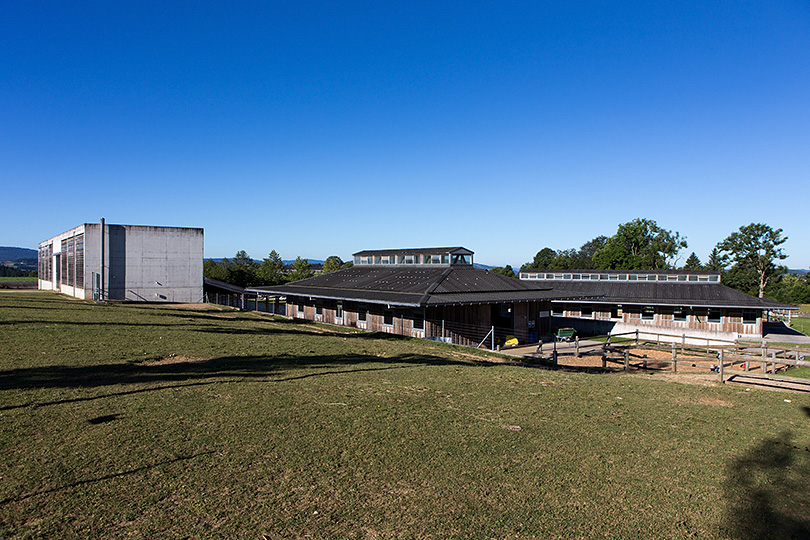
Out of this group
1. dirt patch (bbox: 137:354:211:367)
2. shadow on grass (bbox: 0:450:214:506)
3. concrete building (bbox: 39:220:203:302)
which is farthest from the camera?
concrete building (bbox: 39:220:203:302)

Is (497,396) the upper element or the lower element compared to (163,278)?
lower

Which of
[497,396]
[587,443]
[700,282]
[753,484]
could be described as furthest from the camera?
[700,282]

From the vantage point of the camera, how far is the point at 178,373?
12562 mm

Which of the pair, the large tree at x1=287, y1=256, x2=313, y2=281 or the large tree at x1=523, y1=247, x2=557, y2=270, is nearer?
the large tree at x1=287, y1=256, x2=313, y2=281

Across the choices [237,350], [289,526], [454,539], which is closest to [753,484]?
[454,539]

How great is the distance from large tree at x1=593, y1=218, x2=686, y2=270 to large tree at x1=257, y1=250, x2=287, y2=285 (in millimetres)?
60749

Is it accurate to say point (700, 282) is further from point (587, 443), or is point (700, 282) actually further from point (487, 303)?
point (587, 443)

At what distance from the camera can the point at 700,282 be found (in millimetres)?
43969

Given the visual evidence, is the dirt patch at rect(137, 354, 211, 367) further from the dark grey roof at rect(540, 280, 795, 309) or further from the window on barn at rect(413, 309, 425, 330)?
the dark grey roof at rect(540, 280, 795, 309)

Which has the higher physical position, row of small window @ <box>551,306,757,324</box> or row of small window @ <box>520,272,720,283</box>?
row of small window @ <box>520,272,720,283</box>

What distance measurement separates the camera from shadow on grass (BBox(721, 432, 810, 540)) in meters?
6.04

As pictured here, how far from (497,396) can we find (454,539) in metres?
7.35

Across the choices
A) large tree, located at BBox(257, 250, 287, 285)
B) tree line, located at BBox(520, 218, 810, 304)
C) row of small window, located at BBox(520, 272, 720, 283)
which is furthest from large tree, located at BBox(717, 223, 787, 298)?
large tree, located at BBox(257, 250, 287, 285)

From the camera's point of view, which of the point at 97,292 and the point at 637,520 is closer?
the point at 637,520
